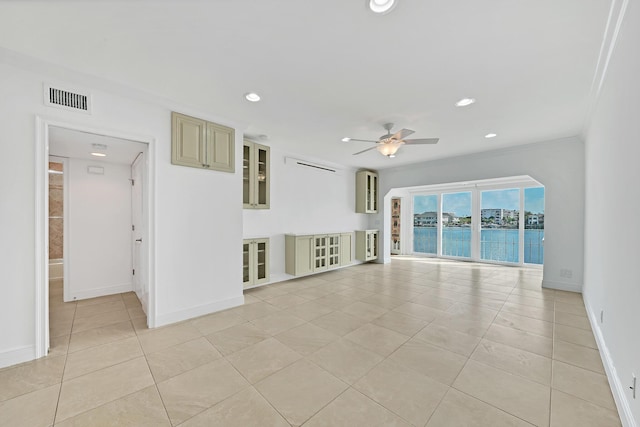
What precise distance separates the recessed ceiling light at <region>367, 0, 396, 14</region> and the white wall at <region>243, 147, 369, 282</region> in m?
3.59

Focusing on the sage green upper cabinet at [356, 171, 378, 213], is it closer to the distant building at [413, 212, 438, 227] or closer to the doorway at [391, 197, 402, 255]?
the doorway at [391, 197, 402, 255]

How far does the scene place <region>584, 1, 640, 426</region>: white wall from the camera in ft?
4.74

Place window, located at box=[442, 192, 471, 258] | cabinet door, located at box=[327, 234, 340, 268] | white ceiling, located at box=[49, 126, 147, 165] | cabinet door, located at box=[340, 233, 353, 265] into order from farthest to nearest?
window, located at box=[442, 192, 471, 258] < cabinet door, located at box=[340, 233, 353, 265] < cabinet door, located at box=[327, 234, 340, 268] < white ceiling, located at box=[49, 126, 147, 165]

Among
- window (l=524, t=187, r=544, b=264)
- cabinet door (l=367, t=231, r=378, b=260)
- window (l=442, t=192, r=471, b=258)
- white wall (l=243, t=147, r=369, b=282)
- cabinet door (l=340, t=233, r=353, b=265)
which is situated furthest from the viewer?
window (l=442, t=192, r=471, b=258)

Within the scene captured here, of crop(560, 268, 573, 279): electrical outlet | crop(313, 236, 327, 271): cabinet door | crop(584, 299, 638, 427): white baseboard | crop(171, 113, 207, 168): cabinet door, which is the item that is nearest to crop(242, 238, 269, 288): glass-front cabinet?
crop(313, 236, 327, 271): cabinet door

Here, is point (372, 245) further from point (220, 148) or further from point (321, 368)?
point (321, 368)

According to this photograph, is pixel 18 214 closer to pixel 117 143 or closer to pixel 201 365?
pixel 117 143

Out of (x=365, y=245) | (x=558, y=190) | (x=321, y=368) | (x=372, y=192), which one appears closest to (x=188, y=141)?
(x=321, y=368)

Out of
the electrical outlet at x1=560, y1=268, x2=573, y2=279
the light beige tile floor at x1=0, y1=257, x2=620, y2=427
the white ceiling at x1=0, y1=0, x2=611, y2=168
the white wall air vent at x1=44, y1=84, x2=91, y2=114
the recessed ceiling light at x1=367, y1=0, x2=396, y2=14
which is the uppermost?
the white ceiling at x1=0, y1=0, x2=611, y2=168

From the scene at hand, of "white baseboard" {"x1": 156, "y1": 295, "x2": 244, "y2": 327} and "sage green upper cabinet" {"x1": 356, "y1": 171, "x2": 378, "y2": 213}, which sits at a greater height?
"sage green upper cabinet" {"x1": 356, "y1": 171, "x2": 378, "y2": 213}

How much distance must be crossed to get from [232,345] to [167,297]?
43.2 inches

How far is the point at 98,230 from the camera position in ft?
13.1

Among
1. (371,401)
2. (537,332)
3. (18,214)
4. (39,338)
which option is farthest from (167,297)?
(537,332)

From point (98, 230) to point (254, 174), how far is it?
2.60 m
